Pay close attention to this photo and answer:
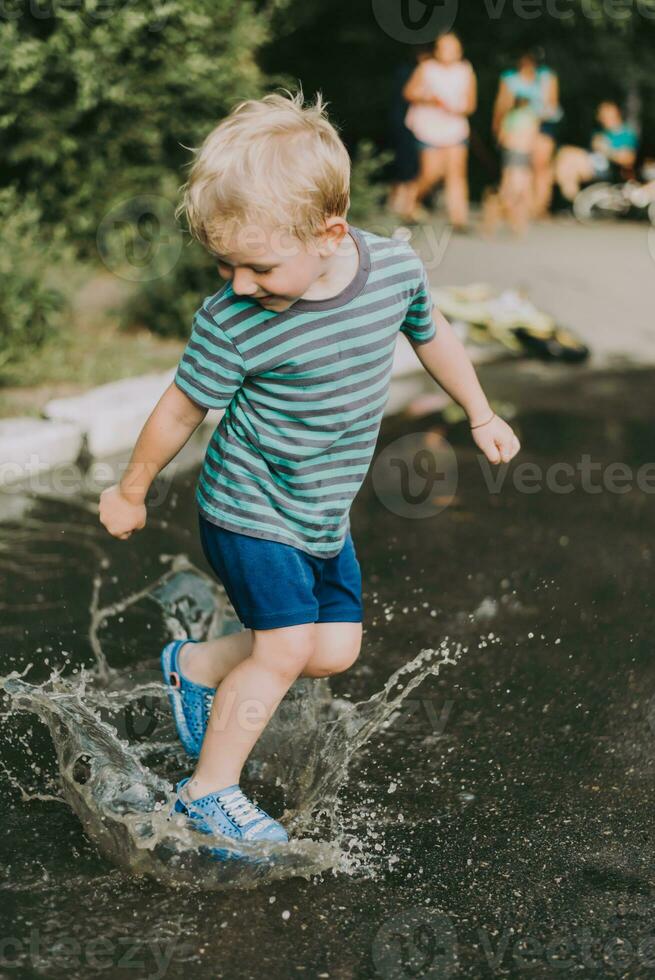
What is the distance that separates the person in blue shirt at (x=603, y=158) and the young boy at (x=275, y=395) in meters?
14.0

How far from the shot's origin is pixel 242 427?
2.86 meters

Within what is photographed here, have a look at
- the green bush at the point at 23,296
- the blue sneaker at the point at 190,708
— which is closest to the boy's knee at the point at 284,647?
the blue sneaker at the point at 190,708

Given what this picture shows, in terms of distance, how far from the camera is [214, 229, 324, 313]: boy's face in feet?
8.61

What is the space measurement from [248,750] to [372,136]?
640 inches

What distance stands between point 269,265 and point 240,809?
1184 millimetres

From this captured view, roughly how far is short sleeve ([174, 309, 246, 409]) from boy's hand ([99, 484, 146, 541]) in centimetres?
31

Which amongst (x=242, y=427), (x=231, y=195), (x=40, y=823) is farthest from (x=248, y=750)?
(x=231, y=195)

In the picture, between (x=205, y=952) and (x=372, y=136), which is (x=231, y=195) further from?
(x=372, y=136)

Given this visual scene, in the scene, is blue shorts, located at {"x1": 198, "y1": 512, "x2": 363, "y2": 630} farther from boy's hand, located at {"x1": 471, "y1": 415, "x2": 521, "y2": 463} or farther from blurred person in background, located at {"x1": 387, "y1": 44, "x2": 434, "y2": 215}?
blurred person in background, located at {"x1": 387, "y1": 44, "x2": 434, "y2": 215}

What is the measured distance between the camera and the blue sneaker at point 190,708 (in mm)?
3302

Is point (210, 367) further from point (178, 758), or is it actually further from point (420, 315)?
point (178, 758)

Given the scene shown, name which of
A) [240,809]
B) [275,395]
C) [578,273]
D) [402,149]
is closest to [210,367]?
[275,395]

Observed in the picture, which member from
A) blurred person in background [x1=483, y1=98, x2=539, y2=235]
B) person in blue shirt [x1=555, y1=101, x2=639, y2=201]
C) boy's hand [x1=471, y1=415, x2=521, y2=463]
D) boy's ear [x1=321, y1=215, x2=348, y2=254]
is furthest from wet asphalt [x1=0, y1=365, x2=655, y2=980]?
person in blue shirt [x1=555, y1=101, x2=639, y2=201]

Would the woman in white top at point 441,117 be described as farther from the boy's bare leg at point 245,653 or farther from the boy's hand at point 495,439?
the boy's bare leg at point 245,653
